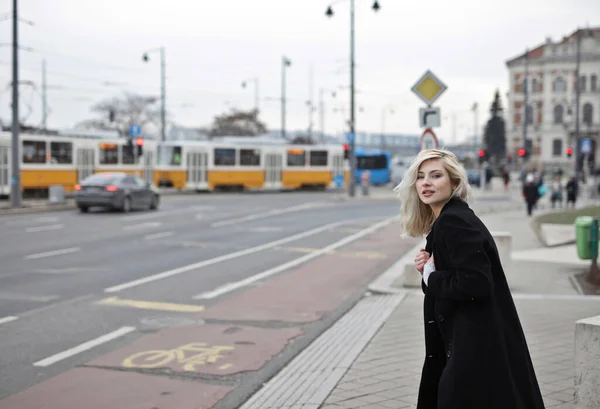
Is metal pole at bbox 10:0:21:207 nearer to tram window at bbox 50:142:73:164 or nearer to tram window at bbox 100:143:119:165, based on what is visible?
tram window at bbox 50:142:73:164

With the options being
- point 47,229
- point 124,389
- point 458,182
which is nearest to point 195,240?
point 47,229

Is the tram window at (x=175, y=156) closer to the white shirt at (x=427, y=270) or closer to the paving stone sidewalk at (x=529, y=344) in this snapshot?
the paving stone sidewalk at (x=529, y=344)

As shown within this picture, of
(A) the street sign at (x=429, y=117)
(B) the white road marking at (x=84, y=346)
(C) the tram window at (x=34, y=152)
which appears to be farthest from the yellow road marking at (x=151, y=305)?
(C) the tram window at (x=34, y=152)

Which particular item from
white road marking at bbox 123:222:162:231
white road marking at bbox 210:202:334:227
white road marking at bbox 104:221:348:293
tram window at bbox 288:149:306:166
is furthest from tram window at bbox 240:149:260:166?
white road marking at bbox 104:221:348:293

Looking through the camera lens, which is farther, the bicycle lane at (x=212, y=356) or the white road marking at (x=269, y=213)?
the white road marking at (x=269, y=213)

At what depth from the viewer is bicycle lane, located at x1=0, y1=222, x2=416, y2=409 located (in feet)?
19.7

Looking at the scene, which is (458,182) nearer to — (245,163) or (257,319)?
(257,319)

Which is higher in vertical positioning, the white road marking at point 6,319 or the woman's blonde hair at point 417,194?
the woman's blonde hair at point 417,194

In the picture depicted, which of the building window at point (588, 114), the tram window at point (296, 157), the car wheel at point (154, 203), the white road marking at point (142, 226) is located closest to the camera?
the white road marking at point (142, 226)

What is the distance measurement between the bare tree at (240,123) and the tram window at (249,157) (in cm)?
4109

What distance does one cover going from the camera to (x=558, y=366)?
655cm

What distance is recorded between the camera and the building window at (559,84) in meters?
103

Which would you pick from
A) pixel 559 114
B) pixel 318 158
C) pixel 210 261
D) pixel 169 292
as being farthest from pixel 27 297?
pixel 559 114

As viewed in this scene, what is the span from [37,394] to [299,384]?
81.4 inches
